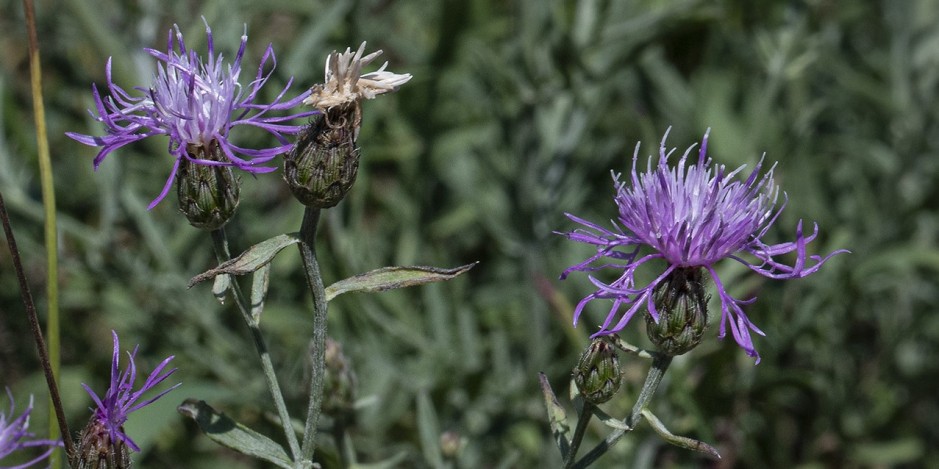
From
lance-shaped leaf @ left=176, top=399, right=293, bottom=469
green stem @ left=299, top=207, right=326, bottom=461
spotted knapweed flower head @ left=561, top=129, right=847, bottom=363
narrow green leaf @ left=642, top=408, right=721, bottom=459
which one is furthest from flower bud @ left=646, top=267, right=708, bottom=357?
lance-shaped leaf @ left=176, top=399, right=293, bottom=469

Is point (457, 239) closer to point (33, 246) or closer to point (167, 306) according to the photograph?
point (167, 306)

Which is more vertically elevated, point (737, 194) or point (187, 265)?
point (737, 194)

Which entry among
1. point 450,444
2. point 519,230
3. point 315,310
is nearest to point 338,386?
point 450,444

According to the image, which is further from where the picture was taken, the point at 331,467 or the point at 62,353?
the point at 62,353

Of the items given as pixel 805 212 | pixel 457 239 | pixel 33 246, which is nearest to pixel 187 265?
pixel 33 246

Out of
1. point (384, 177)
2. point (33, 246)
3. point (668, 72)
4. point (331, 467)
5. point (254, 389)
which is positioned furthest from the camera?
point (384, 177)

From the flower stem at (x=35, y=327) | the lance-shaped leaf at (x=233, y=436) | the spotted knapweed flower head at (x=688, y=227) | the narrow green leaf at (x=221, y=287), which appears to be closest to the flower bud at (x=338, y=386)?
the lance-shaped leaf at (x=233, y=436)
